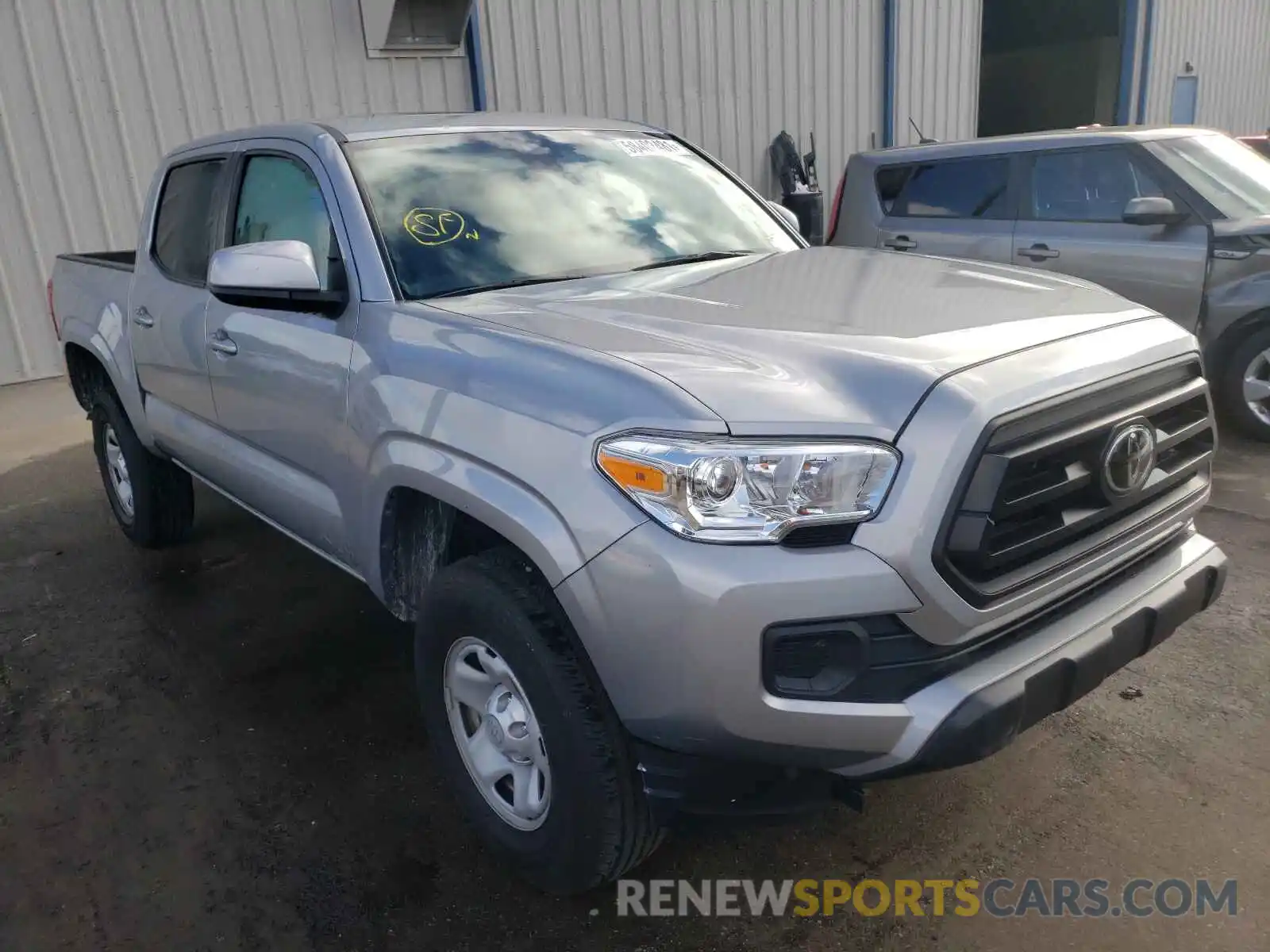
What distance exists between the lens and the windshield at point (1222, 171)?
5.59 meters

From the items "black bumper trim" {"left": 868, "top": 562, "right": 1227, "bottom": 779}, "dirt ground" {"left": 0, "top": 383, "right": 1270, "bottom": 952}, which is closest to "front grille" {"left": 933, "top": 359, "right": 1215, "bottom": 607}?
"black bumper trim" {"left": 868, "top": 562, "right": 1227, "bottom": 779}

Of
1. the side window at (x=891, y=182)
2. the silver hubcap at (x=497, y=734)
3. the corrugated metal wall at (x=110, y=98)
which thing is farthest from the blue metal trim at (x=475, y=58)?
the silver hubcap at (x=497, y=734)

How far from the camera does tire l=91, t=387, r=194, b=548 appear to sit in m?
4.67

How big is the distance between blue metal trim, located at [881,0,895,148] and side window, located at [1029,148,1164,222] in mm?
7458

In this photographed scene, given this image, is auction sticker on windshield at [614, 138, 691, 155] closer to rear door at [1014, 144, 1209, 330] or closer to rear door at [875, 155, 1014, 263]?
rear door at [875, 155, 1014, 263]

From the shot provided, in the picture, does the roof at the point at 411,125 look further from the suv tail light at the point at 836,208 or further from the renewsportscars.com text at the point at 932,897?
the suv tail light at the point at 836,208

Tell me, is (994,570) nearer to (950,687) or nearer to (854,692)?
(950,687)

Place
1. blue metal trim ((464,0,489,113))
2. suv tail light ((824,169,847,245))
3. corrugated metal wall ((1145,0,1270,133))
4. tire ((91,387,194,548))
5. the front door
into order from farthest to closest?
1. corrugated metal wall ((1145,0,1270,133))
2. blue metal trim ((464,0,489,113))
3. suv tail light ((824,169,847,245))
4. tire ((91,387,194,548))
5. the front door

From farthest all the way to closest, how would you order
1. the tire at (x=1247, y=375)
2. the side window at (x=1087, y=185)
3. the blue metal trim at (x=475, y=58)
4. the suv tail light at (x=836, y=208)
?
the blue metal trim at (x=475, y=58), the suv tail light at (x=836, y=208), the side window at (x=1087, y=185), the tire at (x=1247, y=375)

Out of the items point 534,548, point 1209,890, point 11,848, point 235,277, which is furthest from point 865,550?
point 11,848

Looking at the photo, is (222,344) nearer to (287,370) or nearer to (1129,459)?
(287,370)

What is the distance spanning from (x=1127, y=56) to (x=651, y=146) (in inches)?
616

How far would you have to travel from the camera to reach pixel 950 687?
1929 mm

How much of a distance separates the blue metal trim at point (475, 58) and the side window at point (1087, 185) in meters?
5.71
